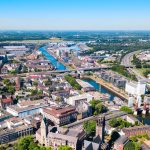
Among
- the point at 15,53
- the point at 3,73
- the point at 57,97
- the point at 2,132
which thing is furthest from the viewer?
the point at 15,53

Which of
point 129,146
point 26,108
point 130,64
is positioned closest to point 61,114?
point 26,108

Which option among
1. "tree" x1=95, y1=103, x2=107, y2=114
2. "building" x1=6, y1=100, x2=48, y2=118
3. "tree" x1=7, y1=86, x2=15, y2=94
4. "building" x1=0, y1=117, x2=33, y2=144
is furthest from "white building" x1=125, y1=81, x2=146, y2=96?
"building" x1=0, y1=117, x2=33, y2=144

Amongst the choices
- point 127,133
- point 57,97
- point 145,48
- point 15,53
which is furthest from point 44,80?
point 145,48

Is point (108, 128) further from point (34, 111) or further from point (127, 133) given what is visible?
point (34, 111)

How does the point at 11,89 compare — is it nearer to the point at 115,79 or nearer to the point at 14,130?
the point at 14,130

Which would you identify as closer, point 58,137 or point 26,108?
point 58,137

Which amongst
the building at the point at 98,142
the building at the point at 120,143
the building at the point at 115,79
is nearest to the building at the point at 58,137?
the building at the point at 98,142

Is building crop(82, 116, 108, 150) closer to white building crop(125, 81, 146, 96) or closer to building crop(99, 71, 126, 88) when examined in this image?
white building crop(125, 81, 146, 96)
